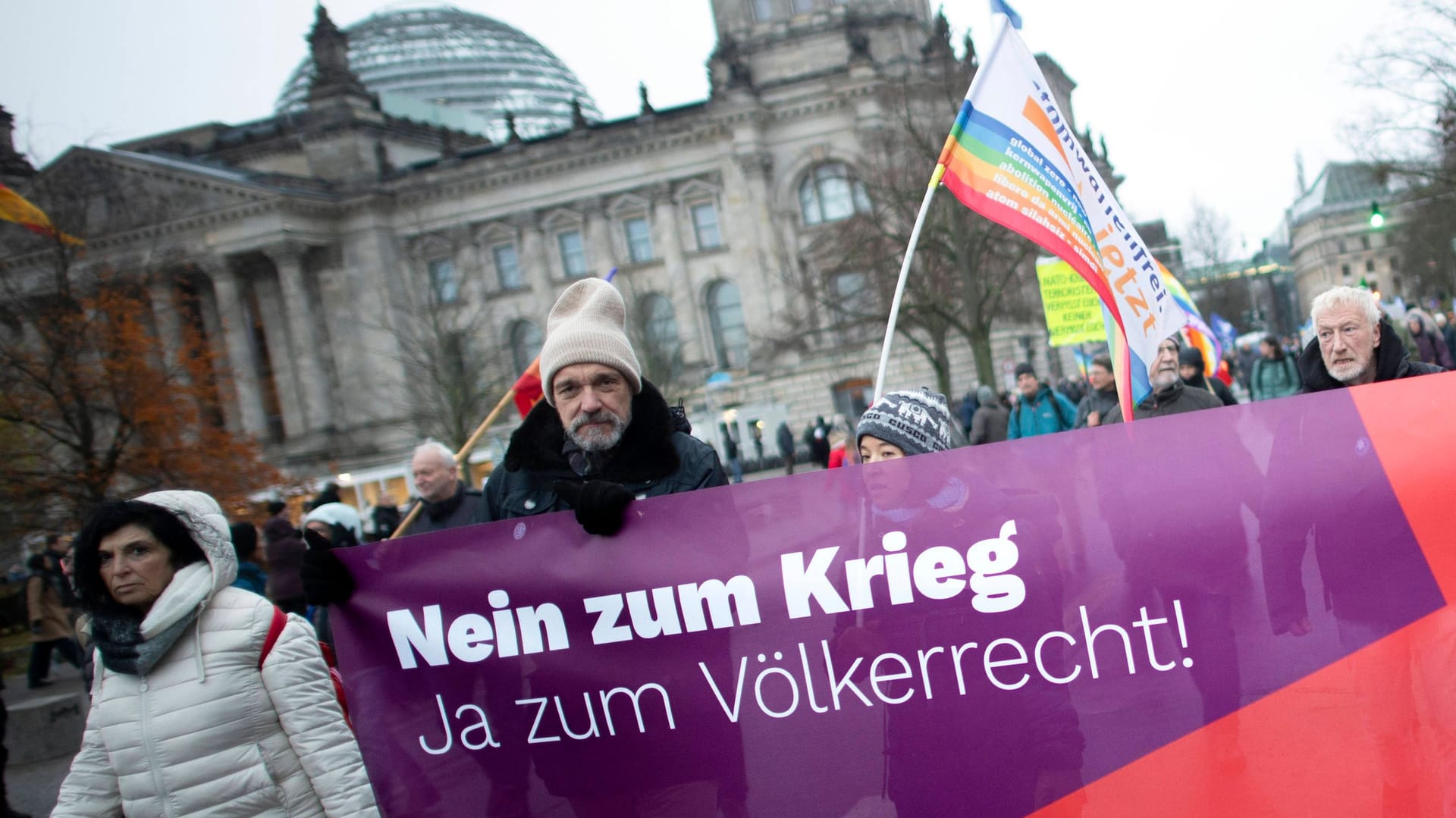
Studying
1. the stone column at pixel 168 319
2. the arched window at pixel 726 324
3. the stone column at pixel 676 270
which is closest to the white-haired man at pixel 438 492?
the stone column at pixel 168 319

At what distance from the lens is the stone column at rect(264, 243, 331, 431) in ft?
211

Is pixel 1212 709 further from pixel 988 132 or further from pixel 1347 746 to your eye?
pixel 988 132

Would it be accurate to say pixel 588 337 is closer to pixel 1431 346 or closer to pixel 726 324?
pixel 1431 346

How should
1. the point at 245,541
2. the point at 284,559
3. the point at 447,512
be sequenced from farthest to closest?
the point at 284,559, the point at 245,541, the point at 447,512

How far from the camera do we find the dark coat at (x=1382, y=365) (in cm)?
465

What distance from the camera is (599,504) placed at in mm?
3459

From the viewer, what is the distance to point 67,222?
20.0 metres

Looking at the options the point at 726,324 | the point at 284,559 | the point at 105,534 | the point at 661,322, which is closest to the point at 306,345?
the point at 661,322

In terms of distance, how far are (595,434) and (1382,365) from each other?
3018 millimetres

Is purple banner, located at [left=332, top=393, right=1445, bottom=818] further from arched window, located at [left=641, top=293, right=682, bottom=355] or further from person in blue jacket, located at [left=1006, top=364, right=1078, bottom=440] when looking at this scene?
arched window, located at [left=641, top=293, right=682, bottom=355]

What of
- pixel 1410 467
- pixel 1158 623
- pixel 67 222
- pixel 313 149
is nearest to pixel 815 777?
pixel 1158 623

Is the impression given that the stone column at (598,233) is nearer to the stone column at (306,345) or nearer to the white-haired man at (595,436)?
the stone column at (306,345)

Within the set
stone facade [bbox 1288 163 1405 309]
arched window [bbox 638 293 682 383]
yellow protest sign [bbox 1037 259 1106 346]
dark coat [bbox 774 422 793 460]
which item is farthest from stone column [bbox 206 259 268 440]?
stone facade [bbox 1288 163 1405 309]

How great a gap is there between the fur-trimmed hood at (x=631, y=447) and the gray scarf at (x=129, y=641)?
1.02 m
